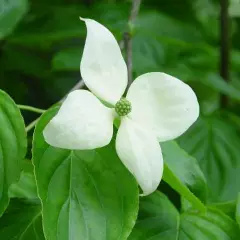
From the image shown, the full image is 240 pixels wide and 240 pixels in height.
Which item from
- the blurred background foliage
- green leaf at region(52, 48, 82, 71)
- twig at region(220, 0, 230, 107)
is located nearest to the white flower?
the blurred background foliage

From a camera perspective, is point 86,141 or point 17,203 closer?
point 86,141

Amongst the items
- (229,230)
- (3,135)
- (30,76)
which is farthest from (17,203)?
(30,76)

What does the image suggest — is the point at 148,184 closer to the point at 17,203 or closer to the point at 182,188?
the point at 182,188

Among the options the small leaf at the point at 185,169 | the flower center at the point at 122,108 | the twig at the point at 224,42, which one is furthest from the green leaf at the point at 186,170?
the twig at the point at 224,42

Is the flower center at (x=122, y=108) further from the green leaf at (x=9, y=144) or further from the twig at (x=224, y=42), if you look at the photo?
the twig at (x=224, y=42)

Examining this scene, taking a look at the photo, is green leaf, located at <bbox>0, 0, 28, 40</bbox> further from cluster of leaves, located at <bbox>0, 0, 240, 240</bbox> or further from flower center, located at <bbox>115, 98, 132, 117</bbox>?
flower center, located at <bbox>115, 98, 132, 117</bbox>

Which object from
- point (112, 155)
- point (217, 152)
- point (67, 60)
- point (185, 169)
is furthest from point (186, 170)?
point (67, 60)
